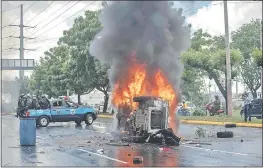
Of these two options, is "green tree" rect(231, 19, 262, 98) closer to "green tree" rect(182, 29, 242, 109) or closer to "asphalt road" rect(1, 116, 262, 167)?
"green tree" rect(182, 29, 242, 109)

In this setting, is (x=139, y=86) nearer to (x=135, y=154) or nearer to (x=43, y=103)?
(x=135, y=154)

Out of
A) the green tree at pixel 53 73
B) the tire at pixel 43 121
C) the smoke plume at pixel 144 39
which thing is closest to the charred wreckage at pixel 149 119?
the smoke plume at pixel 144 39

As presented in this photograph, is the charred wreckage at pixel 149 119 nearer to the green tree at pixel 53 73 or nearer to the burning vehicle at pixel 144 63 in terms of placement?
the burning vehicle at pixel 144 63

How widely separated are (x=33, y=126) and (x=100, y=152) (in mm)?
3254

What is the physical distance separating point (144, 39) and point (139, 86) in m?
Result: 1.91

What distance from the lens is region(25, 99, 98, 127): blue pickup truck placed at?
24.2 metres

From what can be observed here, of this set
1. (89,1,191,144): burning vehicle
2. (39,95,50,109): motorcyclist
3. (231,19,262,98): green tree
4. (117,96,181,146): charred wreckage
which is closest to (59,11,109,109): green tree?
(39,95,50,109): motorcyclist

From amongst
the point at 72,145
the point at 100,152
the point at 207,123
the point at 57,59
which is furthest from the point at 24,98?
the point at 57,59

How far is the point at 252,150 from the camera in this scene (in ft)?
38.9

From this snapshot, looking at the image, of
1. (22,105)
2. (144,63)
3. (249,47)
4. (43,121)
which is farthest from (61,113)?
(249,47)

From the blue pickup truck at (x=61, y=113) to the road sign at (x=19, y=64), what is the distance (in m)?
34.7

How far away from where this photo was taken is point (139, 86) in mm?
15484

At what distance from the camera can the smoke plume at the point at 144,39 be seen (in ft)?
45.6

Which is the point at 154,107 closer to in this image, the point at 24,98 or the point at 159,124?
the point at 159,124
